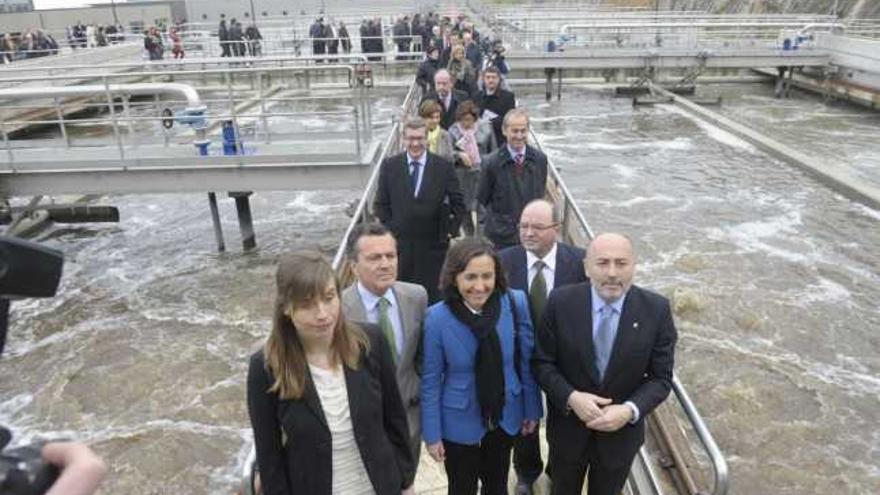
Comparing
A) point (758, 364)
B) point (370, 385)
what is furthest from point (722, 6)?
point (370, 385)

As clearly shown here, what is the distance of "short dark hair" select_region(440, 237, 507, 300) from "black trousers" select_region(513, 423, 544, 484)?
1.25m

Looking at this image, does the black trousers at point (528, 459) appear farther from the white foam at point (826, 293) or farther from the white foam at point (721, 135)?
the white foam at point (721, 135)

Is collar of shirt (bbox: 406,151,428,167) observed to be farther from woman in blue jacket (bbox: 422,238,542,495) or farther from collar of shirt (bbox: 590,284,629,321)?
collar of shirt (bbox: 590,284,629,321)

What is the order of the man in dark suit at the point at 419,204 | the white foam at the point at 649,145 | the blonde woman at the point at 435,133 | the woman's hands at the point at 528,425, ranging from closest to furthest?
the woman's hands at the point at 528,425
the man in dark suit at the point at 419,204
the blonde woman at the point at 435,133
the white foam at the point at 649,145

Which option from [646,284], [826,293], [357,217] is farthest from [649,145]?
[357,217]

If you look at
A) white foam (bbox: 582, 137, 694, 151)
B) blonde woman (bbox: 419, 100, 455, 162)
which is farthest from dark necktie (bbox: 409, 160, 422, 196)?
white foam (bbox: 582, 137, 694, 151)

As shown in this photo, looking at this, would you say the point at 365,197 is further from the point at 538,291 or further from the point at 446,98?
the point at 446,98

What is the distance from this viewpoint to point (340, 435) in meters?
2.23

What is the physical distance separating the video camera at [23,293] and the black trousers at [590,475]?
233cm

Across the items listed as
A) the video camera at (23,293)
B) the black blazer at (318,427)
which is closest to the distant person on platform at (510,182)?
the black blazer at (318,427)

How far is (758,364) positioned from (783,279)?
2.68 m

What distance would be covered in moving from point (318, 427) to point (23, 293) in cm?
122

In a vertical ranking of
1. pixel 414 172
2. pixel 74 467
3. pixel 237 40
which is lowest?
pixel 414 172

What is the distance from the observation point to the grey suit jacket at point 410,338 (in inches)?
114
